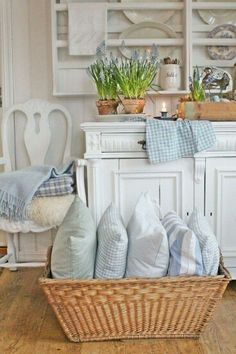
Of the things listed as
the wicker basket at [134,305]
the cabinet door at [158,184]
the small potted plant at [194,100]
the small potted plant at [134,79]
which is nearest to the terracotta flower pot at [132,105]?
the small potted plant at [134,79]

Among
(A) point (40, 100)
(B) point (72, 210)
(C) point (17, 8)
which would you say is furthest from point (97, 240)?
(C) point (17, 8)

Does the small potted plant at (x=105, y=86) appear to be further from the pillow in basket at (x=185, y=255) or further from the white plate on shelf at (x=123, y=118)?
the pillow in basket at (x=185, y=255)

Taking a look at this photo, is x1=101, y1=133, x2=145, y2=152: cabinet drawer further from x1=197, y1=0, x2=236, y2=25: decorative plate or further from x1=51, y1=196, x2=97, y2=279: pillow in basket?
x1=197, y1=0, x2=236, y2=25: decorative plate

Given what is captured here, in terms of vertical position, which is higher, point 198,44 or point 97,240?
point 198,44

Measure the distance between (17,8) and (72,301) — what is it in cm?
176

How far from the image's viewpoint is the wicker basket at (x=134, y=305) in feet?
5.18

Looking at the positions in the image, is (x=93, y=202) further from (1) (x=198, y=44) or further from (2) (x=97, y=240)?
(1) (x=198, y=44)

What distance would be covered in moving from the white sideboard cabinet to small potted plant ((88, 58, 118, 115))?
293 millimetres

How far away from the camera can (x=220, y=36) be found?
8.36 ft

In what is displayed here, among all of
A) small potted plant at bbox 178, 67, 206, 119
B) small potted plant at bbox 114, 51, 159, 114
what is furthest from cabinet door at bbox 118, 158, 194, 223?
small potted plant at bbox 114, 51, 159, 114

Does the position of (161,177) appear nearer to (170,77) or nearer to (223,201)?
(223,201)

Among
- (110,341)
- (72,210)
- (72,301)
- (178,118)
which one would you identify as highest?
(178,118)

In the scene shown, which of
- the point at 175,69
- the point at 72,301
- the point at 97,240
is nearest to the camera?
the point at 72,301

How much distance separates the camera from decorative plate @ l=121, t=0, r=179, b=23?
2531 millimetres
